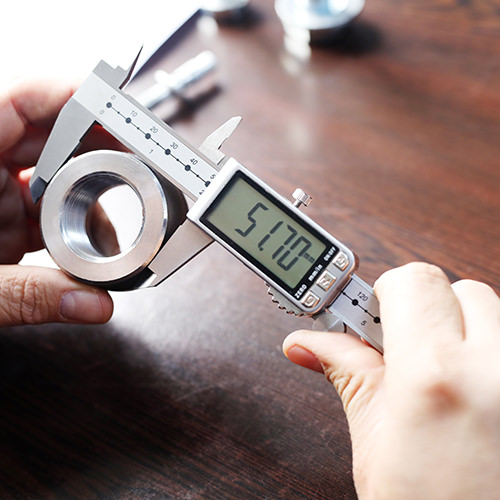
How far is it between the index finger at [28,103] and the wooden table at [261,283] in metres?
0.31

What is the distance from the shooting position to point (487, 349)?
562 mm

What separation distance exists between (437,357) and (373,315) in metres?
0.13

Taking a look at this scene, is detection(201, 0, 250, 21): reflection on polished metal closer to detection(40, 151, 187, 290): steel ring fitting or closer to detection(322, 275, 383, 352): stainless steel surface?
detection(40, 151, 187, 290): steel ring fitting

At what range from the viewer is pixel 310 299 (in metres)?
0.67

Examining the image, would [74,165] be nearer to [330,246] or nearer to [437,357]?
[330,246]

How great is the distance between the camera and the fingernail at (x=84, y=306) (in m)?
0.74

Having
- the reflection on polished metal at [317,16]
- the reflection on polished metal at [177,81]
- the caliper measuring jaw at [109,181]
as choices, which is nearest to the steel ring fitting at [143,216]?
the caliper measuring jaw at [109,181]

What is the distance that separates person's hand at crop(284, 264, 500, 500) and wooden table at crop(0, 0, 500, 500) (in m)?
0.17

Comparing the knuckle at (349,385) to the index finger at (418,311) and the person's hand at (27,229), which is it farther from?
the person's hand at (27,229)

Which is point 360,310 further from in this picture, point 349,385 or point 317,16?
point 317,16

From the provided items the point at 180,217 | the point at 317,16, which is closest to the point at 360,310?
the point at 180,217

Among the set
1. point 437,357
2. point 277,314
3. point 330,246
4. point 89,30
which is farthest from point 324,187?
point 89,30

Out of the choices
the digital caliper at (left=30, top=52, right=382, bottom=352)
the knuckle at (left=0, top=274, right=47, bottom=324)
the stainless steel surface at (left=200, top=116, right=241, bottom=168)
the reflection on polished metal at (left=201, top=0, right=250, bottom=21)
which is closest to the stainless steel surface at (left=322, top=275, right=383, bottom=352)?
the digital caliper at (left=30, top=52, right=382, bottom=352)

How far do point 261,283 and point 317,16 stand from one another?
2.09ft
